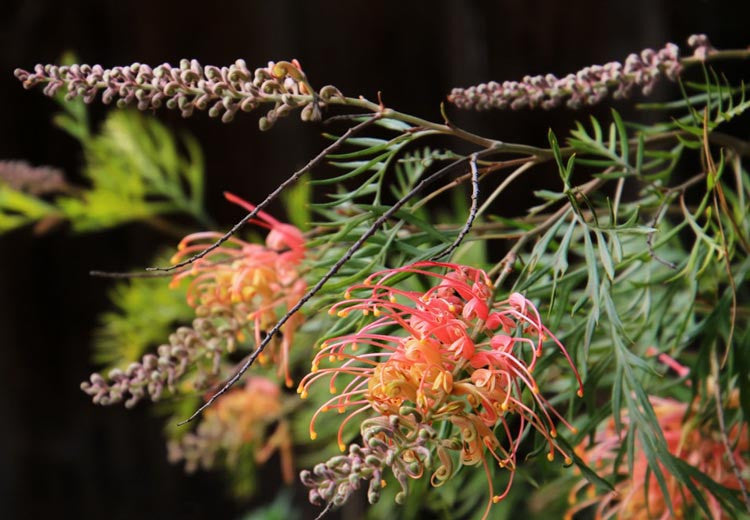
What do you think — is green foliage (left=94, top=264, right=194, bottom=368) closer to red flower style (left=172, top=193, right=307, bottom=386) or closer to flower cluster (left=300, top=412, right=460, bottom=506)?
red flower style (left=172, top=193, right=307, bottom=386)

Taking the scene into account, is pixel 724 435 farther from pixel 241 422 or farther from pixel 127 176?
pixel 127 176

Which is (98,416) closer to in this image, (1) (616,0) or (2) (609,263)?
(1) (616,0)

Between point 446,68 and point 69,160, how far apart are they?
17.2 inches

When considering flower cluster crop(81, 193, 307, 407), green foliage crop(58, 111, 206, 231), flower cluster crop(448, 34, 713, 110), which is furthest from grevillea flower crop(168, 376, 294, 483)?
flower cluster crop(448, 34, 713, 110)

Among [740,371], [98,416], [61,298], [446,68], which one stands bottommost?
[98,416]

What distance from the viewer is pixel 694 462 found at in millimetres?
367

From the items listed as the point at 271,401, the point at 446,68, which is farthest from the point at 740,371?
the point at 446,68

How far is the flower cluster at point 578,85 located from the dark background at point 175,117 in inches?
13.3

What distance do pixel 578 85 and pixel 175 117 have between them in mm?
651

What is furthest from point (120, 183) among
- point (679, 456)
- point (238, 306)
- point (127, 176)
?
Answer: point (679, 456)

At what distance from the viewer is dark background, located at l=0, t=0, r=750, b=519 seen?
0.70 metres

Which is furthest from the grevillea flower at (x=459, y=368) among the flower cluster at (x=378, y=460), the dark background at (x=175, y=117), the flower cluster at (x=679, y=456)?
the dark background at (x=175, y=117)

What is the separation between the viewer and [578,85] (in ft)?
1.05

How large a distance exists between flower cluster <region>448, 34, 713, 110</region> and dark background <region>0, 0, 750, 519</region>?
338 millimetres
